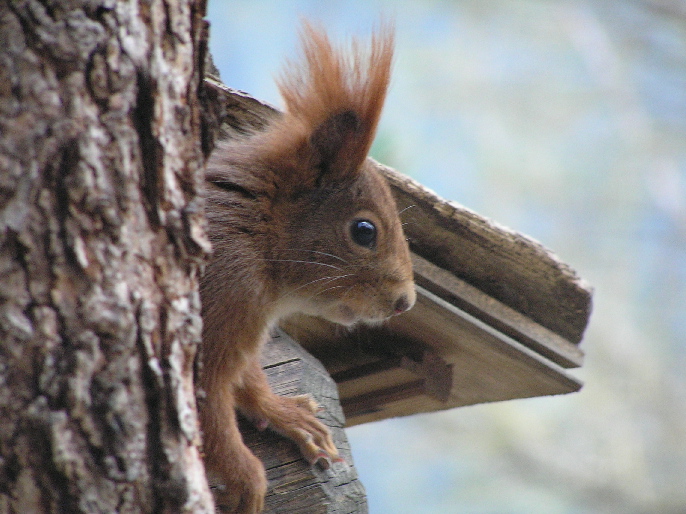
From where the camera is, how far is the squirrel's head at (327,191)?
154cm

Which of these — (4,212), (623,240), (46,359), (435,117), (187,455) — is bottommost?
(623,240)

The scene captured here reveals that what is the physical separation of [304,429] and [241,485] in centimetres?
22

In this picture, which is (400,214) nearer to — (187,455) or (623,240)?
(187,455)

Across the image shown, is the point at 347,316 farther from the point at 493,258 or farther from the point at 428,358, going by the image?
the point at 428,358

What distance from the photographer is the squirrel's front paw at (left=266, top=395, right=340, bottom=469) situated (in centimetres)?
159

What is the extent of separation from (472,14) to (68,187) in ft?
21.5

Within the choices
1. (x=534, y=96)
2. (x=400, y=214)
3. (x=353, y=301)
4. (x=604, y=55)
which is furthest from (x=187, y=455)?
(x=604, y=55)

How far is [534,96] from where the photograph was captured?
22.3 ft

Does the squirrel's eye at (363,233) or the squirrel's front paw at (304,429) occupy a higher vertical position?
the squirrel's eye at (363,233)

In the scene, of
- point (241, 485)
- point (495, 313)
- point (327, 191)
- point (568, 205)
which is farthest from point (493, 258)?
point (568, 205)

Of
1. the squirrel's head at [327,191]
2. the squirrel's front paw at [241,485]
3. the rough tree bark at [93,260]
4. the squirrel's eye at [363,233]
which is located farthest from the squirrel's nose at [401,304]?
the rough tree bark at [93,260]

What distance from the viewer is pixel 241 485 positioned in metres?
1.44

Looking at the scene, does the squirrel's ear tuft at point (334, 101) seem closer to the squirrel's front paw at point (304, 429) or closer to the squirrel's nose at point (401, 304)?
the squirrel's nose at point (401, 304)

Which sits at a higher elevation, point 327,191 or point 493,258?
point 327,191
